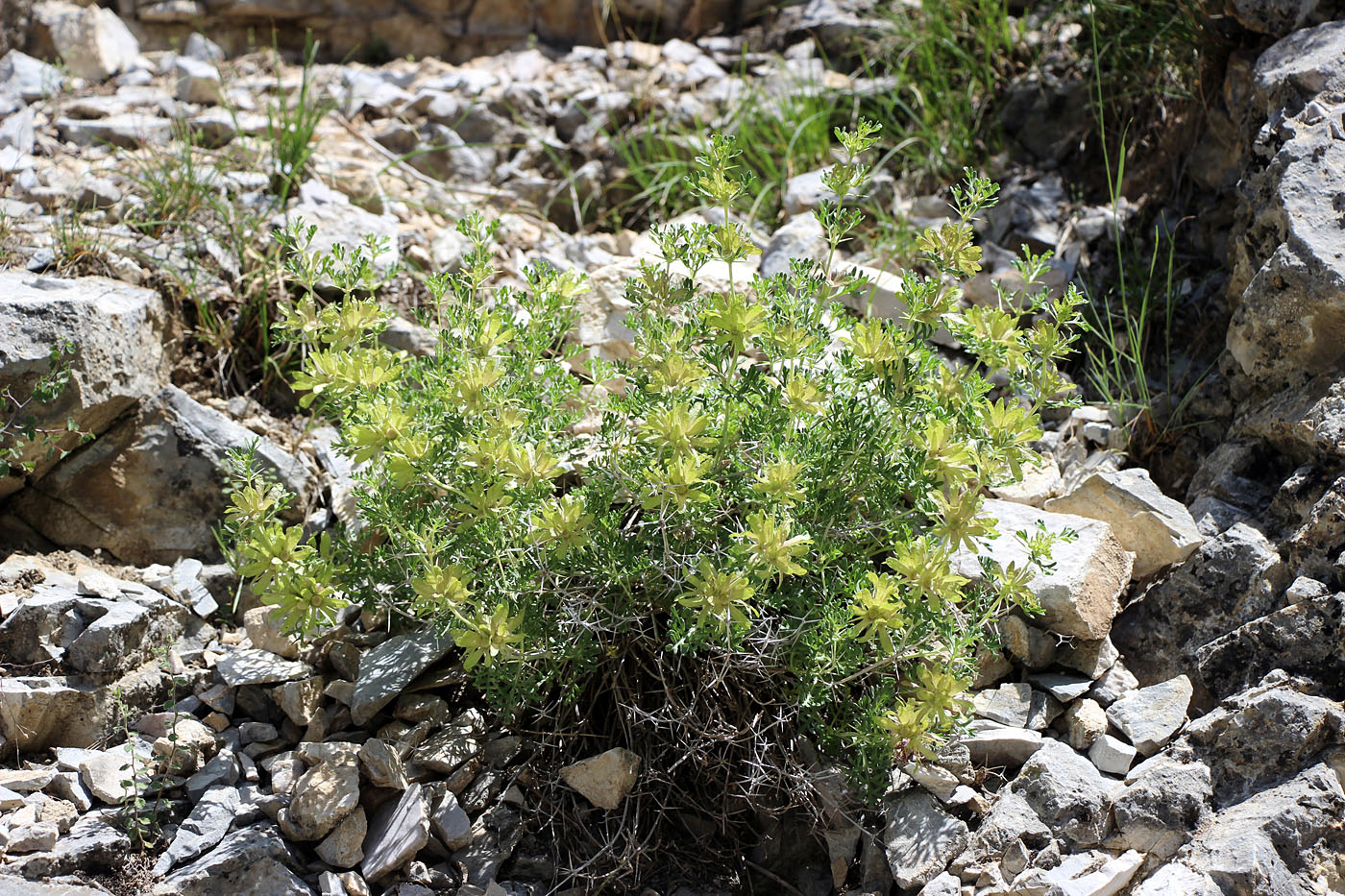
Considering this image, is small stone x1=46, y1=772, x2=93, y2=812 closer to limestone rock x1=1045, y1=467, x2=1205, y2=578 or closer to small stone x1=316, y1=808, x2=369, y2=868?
small stone x1=316, y1=808, x2=369, y2=868

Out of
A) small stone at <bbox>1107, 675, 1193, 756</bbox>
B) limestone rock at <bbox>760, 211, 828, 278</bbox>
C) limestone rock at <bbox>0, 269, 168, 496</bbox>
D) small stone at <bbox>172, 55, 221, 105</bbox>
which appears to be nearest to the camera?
small stone at <bbox>1107, 675, 1193, 756</bbox>

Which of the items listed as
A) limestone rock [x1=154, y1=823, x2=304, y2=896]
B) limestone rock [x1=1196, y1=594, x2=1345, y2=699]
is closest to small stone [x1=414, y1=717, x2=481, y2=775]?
limestone rock [x1=154, y1=823, x2=304, y2=896]

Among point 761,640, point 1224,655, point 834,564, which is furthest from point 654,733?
point 1224,655

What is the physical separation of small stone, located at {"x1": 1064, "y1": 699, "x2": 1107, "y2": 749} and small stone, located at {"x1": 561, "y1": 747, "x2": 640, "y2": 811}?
1.10 meters

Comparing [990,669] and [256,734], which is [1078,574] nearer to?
[990,669]

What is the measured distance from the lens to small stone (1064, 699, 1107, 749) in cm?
272

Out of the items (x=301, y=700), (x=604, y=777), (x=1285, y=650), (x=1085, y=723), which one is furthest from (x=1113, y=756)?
(x=301, y=700)

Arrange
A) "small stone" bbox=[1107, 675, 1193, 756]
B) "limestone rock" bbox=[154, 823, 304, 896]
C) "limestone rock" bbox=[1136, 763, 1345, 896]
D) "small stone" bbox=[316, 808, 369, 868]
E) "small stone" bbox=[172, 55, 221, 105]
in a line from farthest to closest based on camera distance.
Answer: "small stone" bbox=[172, 55, 221, 105]
"small stone" bbox=[1107, 675, 1193, 756]
"small stone" bbox=[316, 808, 369, 868]
"limestone rock" bbox=[154, 823, 304, 896]
"limestone rock" bbox=[1136, 763, 1345, 896]

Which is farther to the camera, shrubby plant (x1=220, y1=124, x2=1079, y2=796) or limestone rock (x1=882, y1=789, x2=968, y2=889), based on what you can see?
limestone rock (x1=882, y1=789, x2=968, y2=889)

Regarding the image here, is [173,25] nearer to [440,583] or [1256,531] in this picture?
[440,583]

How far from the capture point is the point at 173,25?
18.8 feet

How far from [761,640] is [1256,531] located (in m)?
1.43

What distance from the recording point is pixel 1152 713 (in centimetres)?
271

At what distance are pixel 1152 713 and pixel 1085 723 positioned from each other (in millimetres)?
162
